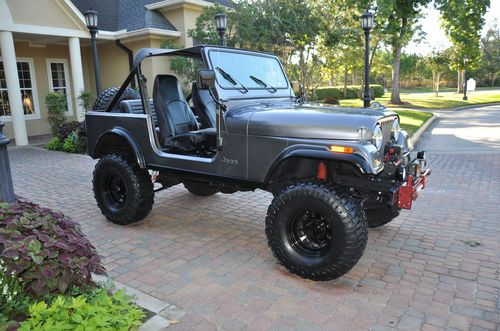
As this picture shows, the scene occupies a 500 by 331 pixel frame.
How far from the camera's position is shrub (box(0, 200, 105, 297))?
88.1 inches

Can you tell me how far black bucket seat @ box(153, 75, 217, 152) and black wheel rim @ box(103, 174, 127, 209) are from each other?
2.74 ft

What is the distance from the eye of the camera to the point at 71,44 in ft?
41.0

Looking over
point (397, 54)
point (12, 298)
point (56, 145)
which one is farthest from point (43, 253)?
point (397, 54)

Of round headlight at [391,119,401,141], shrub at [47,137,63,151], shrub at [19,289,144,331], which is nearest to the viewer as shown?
shrub at [19,289,144,331]

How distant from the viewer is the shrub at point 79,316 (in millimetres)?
2150

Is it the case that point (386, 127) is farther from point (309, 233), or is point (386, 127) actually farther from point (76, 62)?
point (76, 62)

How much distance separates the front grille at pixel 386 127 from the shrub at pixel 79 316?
251 centimetres

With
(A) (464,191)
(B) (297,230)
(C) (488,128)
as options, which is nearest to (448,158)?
(A) (464,191)

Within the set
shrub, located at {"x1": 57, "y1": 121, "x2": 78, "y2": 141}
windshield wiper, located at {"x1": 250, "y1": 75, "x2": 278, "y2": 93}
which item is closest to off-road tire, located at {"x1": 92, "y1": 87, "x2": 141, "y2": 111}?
windshield wiper, located at {"x1": 250, "y1": 75, "x2": 278, "y2": 93}

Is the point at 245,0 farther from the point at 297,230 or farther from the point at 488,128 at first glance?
the point at 297,230

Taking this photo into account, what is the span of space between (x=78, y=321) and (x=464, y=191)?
6048mm

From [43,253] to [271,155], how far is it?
2011mm

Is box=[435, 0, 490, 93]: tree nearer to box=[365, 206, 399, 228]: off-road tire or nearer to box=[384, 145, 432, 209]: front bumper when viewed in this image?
box=[365, 206, 399, 228]: off-road tire

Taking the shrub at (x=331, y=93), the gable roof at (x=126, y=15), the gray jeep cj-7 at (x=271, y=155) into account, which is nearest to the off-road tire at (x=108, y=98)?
the gray jeep cj-7 at (x=271, y=155)
